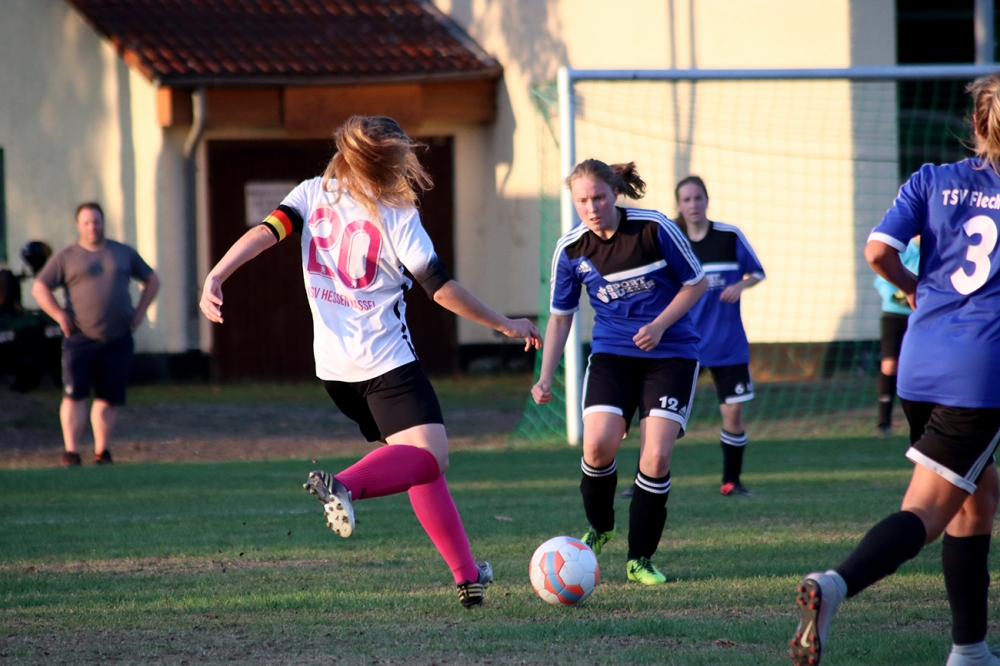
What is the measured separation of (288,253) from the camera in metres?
16.6

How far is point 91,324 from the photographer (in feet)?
33.8

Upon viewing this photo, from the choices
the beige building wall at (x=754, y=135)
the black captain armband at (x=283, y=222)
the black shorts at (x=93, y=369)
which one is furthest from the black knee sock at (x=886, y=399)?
the black captain armband at (x=283, y=222)

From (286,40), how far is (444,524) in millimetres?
12921

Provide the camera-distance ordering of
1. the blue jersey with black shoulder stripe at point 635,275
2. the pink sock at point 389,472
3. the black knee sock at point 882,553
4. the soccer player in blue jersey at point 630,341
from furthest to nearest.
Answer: the blue jersey with black shoulder stripe at point 635,275 → the soccer player in blue jersey at point 630,341 → the pink sock at point 389,472 → the black knee sock at point 882,553

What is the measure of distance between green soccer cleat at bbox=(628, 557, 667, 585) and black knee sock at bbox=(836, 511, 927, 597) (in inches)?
71.2

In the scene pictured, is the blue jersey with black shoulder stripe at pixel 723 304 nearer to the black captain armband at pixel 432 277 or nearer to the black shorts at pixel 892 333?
the black shorts at pixel 892 333

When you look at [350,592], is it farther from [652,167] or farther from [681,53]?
[681,53]

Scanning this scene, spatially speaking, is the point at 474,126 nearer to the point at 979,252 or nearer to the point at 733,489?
the point at 733,489

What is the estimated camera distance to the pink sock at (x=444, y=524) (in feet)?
15.8

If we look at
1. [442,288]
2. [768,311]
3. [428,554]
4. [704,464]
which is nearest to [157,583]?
[428,554]

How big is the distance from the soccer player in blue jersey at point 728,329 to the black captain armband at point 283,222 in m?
3.93

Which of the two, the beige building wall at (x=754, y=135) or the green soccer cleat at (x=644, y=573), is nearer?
the green soccer cleat at (x=644, y=573)

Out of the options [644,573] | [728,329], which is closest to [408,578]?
[644,573]

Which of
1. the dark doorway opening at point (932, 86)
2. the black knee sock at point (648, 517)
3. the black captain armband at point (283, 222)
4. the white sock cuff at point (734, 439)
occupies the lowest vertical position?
the white sock cuff at point (734, 439)
